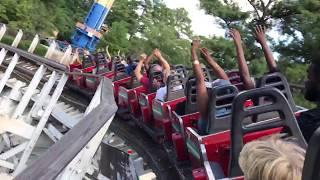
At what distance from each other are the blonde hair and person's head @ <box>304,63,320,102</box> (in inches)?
73.3

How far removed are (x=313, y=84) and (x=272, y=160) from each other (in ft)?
6.75

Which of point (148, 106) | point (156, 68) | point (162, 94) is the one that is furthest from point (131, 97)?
point (162, 94)

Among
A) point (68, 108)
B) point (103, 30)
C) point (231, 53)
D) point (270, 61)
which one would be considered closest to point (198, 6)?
point (231, 53)

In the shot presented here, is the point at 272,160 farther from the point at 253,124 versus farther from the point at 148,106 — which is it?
the point at 148,106

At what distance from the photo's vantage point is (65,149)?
1.95 metres

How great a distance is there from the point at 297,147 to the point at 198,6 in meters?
18.1

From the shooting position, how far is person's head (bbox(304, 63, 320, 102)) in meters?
3.33

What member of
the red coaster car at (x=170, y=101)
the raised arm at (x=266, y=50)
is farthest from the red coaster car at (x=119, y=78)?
the raised arm at (x=266, y=50)

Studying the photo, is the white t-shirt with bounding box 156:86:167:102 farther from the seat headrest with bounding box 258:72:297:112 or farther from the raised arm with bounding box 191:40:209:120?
the seat headrest with bounding box 258:72:297:112

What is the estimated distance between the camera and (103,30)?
42.9 metres

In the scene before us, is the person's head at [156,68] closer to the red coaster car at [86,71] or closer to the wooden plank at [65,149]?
the red coaster car at [86,71]

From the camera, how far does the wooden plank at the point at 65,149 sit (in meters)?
1.76

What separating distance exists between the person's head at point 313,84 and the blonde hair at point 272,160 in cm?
186

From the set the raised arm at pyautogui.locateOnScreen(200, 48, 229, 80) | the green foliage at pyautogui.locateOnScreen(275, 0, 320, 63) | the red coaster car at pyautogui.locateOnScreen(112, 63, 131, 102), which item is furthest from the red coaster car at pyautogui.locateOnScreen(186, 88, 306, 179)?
the green foliage at pyautogui.locateOnScreen(275, 0, 320, 63)
